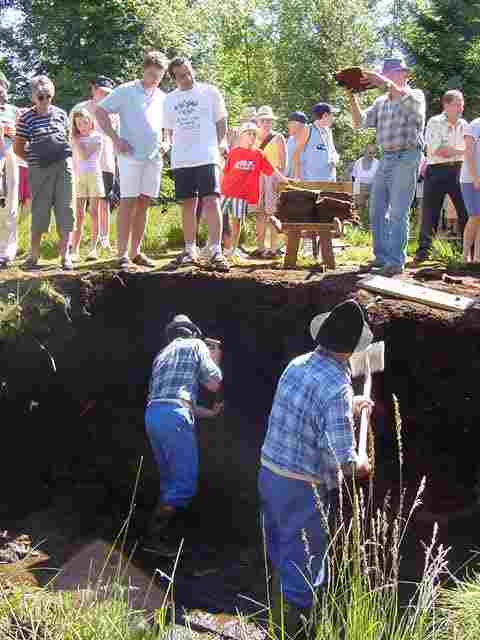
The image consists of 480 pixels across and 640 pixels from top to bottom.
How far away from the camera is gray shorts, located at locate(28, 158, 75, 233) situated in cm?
807

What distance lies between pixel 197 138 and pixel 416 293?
2.57 m

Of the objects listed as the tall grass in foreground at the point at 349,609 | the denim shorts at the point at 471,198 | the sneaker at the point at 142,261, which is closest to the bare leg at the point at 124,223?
the sneaker at the point at 142,261

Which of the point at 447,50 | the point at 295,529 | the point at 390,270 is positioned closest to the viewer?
the point at 295,529

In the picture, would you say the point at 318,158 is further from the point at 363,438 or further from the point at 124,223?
the point at 363,438

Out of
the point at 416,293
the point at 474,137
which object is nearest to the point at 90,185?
the point at 416,293

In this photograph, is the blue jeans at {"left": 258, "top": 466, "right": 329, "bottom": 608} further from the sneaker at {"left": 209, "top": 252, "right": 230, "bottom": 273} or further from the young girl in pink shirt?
the young girl in pink shirt

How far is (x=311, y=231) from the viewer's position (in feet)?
26.4

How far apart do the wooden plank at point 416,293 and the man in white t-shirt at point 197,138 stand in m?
1.57

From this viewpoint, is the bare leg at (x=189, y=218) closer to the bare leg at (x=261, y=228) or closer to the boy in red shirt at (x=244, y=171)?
the boy in red shirt at (x=244, y=171)

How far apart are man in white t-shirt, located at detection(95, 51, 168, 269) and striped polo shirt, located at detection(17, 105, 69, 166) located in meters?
→ 0.47

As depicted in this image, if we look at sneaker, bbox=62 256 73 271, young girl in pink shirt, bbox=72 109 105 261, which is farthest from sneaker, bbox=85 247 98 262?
sneaker, bbox=62 256 73 271

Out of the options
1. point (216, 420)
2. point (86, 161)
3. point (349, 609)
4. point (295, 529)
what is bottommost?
point (216, 420)

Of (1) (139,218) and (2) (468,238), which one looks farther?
(2) (468,238)

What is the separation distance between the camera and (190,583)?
6715mm
